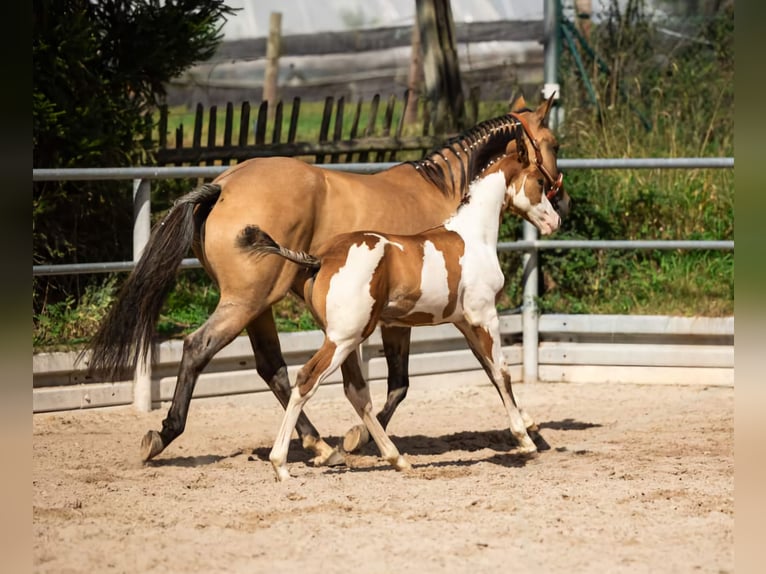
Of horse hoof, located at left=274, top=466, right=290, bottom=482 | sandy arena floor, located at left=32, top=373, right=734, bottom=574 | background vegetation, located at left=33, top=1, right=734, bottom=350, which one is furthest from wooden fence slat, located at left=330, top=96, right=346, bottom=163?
horse hoof, located at left=274, top=466, right=290, bottom=482

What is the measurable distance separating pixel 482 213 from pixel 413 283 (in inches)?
26.2

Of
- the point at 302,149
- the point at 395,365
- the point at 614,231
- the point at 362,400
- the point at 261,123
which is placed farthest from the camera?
the point at 302,149

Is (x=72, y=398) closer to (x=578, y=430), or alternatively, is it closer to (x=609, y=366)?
(x=578, y=430)

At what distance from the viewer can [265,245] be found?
505 cm

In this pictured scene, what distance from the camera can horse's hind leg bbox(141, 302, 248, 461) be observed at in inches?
214

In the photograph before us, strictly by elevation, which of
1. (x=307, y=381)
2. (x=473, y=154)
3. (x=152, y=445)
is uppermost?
(x=473, y=154)

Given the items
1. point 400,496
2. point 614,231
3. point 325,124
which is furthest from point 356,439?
point 325,124

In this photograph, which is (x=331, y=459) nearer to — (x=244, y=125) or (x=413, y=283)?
(x=413, y=283)

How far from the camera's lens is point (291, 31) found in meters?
28.9

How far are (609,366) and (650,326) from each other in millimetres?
450

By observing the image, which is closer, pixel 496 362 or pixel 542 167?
pixel 496 362

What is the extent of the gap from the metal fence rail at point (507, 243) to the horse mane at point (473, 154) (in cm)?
113

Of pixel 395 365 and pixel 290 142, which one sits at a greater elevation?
pixel 290 142

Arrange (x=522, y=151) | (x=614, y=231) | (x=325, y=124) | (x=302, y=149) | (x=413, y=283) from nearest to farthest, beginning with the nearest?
(x=413, y=283) → (x=522, y=151) → (x=614, y=231) → (x=302, y=149) → (x=325, y=124)
